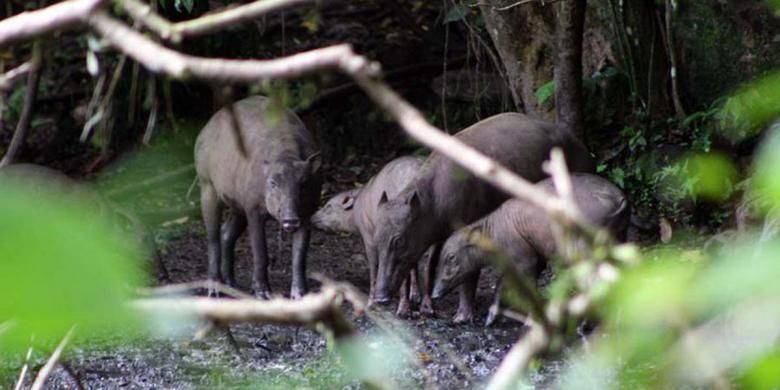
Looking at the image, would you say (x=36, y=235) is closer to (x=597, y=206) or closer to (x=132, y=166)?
(x=597, y=206)

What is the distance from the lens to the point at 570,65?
903 cm

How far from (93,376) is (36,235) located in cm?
615

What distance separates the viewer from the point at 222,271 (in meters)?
9.38

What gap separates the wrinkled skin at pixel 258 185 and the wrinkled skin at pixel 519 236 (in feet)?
3.29

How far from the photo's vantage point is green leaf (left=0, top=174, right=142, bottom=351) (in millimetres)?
946

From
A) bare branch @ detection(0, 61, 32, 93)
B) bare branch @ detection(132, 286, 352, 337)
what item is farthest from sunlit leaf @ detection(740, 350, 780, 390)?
bare branch @ detection(0, 61, 32, 93)

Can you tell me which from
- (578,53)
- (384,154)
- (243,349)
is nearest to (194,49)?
(384,154)

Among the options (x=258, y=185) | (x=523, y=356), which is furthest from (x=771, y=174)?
(x=258, y=185)

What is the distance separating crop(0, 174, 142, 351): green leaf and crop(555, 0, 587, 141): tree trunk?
26.7ft

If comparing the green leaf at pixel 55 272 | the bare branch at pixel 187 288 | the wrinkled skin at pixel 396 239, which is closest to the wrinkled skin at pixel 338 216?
the wrinkled skin at pixel 396 239

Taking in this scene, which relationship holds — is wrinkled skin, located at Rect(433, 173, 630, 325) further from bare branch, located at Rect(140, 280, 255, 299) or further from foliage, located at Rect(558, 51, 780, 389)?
foliage, located at Rect(558, 51, 780, 389)

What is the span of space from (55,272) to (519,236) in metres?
7.13

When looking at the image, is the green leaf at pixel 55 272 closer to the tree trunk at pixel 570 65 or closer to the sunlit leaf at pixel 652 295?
the sunlit leaf at pixel 652 295

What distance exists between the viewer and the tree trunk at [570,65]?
898 cm
